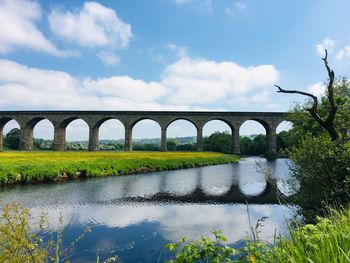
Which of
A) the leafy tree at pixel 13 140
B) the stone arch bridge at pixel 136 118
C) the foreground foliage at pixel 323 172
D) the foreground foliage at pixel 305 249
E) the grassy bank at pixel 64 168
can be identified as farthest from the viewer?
the leafy tree at pixel 13 140

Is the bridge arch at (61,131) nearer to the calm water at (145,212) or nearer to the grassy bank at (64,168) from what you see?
the grassy bank at (64,168)

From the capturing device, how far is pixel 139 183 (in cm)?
1983

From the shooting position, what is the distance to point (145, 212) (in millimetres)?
11773

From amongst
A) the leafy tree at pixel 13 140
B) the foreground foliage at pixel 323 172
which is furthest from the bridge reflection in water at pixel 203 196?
the leafy tree at pixel 13 140

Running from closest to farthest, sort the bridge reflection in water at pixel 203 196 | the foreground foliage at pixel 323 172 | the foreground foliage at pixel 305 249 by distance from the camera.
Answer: the foreground foliage at pixel 305 249 → the foreground foliage at pixel 323 172 → the bridge reflection in water at pixel 203 196

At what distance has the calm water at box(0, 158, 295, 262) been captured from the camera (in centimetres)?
820

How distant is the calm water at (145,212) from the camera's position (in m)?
8.20

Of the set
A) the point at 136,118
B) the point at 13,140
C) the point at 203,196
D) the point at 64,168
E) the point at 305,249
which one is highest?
the point at 136,118

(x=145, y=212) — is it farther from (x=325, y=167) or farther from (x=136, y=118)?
(x=136, y=118)

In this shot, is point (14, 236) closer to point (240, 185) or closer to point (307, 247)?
point (307, 247)

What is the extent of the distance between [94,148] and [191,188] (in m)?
37.5

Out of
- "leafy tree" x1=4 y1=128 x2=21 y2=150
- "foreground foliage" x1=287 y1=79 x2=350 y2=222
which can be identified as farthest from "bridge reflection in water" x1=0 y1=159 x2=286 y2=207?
"leafy tree" x1=4 y1=128 x2=21 y2=150

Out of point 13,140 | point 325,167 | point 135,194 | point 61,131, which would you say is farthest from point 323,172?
point 13,140

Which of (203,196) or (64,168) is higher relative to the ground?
(64,168)
